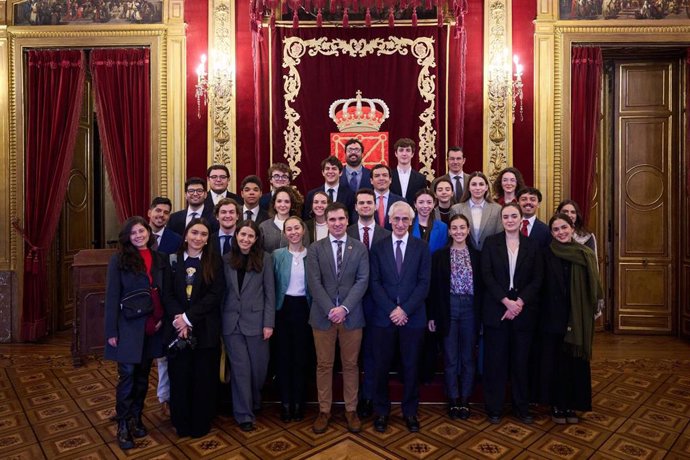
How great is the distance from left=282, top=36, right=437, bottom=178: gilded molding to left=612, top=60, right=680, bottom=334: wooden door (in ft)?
7.96

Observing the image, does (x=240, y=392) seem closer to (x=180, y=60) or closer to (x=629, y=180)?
(x=180, y=60)

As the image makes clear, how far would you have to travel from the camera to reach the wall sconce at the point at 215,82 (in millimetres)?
5969

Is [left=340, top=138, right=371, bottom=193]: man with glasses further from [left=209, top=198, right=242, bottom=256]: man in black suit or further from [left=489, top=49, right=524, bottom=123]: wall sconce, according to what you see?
[left=489, top=49, right=524, bottom=123]: wall sconce

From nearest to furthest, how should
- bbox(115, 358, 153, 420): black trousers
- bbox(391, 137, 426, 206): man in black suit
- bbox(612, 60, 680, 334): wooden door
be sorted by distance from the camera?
bbox(115, 358, 153, 420): black trousers < bbox(391, 137, 426, 206): man in black suit < bbox(612, 60, 680, 334): wooden door

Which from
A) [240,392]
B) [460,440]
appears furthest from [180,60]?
[460,440]

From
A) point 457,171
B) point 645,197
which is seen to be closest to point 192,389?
point 457,171

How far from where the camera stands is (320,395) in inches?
141

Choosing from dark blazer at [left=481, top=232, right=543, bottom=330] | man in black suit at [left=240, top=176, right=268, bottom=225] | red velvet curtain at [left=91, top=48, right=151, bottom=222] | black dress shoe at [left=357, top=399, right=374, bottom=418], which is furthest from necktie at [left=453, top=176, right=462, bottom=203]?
red velvet curtain at [left=91, top=48, right=151, bottom=222]

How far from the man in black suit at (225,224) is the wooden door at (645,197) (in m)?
5.04

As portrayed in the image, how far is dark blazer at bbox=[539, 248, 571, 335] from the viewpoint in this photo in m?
3.63

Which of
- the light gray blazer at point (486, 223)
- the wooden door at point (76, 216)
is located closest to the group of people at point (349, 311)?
the light gray blazer at point (486, 223)

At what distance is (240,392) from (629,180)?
541cm

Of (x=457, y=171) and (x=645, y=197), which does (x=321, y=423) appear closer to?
(x=457, y=171)

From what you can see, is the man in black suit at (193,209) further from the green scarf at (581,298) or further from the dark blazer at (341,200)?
the green scarf at (581,298)
